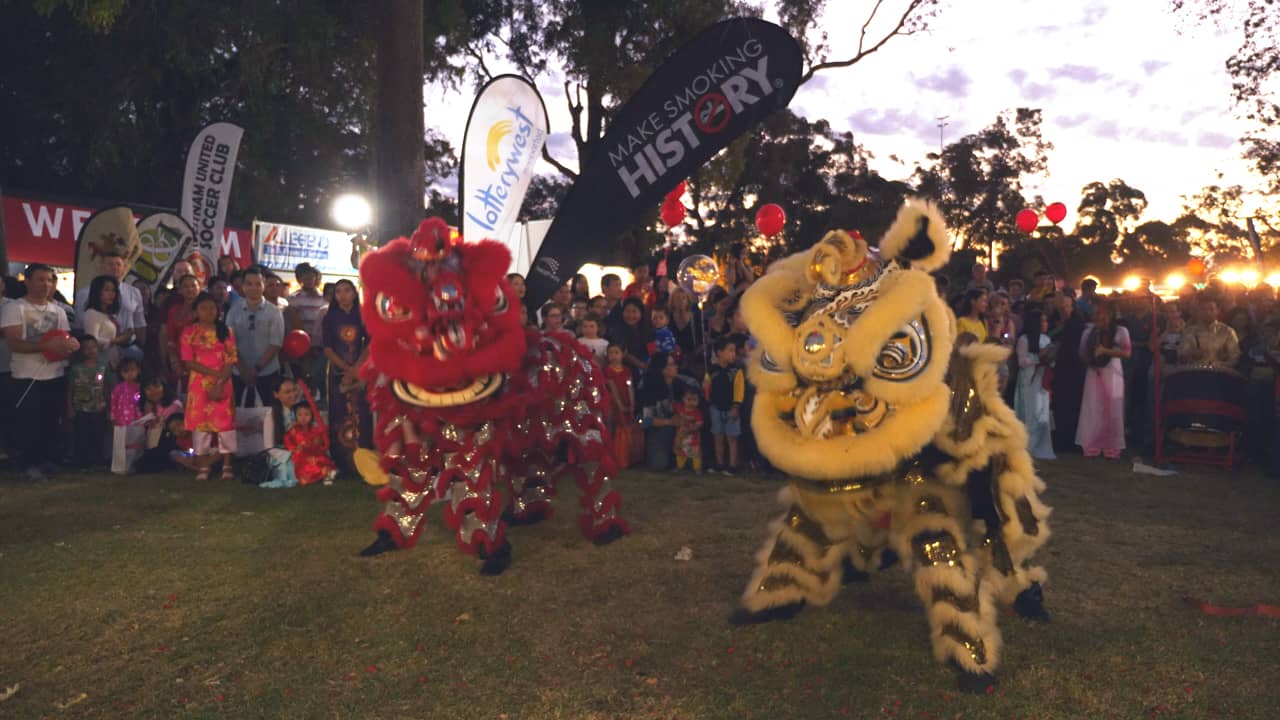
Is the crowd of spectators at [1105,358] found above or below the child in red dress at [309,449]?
above

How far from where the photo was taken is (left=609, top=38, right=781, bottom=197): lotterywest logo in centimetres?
596

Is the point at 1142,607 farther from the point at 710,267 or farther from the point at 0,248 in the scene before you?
the point at 0,248

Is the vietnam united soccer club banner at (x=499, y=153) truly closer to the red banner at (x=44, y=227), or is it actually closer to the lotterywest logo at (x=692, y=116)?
the lotterywest logo at (x=692, y=116)

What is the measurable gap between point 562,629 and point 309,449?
3.41 metres

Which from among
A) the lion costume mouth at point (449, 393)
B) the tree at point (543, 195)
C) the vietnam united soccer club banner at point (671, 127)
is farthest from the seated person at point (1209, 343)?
the tree at point (543, 195)

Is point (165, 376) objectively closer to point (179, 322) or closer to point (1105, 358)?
point (179, 322)

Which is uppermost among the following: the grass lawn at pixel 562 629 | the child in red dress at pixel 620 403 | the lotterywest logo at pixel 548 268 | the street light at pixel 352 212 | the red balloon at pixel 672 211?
the street light at pixel 352 212

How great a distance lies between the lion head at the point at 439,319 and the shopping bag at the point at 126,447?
3868mm

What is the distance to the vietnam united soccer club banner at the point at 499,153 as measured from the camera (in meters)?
7.63

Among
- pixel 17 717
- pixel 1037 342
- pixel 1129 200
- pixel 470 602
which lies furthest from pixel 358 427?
pixel 1129 200

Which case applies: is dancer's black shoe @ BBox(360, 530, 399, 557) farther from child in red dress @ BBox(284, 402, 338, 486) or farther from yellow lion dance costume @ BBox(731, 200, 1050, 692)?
yellow lion dance costume @ BBox(731, 200, 1050, 692)

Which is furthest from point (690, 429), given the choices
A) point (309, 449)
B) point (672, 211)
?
point (672, 211)

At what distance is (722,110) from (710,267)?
7.73 feet

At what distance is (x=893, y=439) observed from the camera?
98.3 inches
